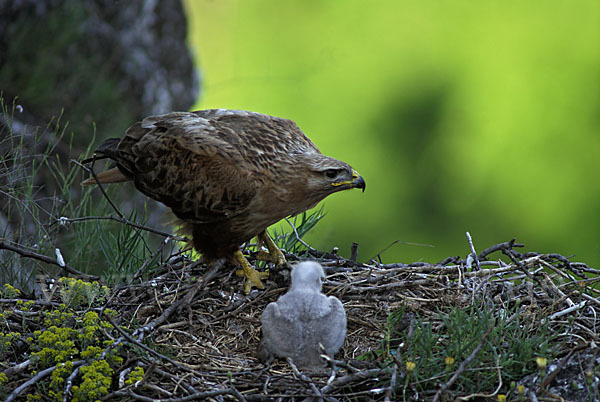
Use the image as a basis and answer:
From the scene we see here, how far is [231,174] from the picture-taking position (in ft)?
13.5

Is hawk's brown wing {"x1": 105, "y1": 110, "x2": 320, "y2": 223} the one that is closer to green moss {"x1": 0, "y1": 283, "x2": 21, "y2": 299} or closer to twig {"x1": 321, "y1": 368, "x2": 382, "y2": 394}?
green moss {"x1": 0, "y1": 283, "x2": 21, "y2": 299}

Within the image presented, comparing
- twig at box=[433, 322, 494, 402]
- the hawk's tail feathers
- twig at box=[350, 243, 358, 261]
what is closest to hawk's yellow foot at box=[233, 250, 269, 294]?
twig at box=[350, 243, 358, 261]

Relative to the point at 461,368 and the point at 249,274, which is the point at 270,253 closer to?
the point at 249,274

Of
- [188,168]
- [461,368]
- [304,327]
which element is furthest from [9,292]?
[461,368]

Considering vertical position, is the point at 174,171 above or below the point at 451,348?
above

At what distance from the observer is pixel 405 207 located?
6.95 meters

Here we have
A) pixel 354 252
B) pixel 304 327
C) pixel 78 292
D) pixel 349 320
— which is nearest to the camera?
pixel 304 327

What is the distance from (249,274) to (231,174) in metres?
0.59

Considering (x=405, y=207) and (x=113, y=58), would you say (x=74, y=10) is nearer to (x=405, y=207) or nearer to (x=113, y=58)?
(x=113, y=58)

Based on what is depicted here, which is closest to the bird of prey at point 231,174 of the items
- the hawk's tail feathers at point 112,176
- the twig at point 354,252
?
the hawk's tail feathers at point 112,176

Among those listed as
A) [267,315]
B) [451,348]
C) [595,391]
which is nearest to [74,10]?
[267,315]

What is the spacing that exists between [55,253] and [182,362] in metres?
1.31

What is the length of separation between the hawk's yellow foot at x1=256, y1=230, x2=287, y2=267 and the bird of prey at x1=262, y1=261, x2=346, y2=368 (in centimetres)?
96

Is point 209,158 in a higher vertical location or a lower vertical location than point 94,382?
higher
